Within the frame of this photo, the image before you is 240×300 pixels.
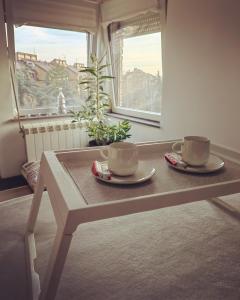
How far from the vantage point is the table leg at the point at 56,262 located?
0.76m

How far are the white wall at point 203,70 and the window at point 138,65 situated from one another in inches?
10.2

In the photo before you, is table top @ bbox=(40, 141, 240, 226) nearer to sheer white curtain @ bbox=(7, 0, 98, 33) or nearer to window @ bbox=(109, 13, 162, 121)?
window @ bbox=(109, 13, 162, 121)

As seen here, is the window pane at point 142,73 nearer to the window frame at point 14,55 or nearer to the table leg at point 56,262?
the window frame at point 14,55

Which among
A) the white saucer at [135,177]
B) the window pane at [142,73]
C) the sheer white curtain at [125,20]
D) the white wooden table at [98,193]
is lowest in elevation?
the white wooden table at [98,193]

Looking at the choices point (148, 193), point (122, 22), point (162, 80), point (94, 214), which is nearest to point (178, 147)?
point (148, 193)

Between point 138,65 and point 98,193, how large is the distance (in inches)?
81.0

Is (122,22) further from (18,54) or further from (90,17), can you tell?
(18,54)

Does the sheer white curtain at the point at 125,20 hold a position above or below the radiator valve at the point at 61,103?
above

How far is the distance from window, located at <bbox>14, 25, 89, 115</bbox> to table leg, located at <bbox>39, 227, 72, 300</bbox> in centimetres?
211

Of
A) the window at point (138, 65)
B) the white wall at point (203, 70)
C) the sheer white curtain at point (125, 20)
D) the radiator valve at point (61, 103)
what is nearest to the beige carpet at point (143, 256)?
the white wall at point (203, 70)

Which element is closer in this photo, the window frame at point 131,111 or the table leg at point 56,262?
the table leg at point 56,262

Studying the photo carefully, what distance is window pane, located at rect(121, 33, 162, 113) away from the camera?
7.83 ft

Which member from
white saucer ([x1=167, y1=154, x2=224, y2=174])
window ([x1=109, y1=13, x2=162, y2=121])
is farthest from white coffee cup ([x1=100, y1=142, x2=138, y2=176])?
window ([x1=109, y1=13, x2=162, y2=121])

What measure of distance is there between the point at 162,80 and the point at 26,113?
1.43 metres
